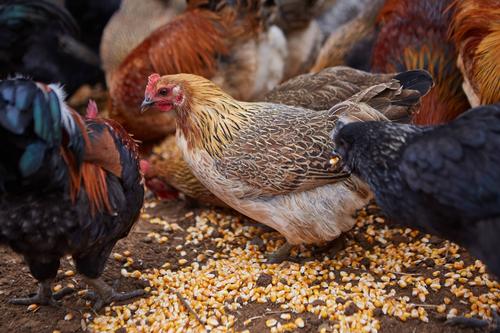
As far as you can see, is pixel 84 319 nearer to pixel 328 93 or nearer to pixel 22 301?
pixel 22 301

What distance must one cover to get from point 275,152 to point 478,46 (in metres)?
1.80

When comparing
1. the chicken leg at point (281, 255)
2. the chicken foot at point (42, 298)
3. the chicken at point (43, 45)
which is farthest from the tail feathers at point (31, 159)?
the chicken at point (43, 45)

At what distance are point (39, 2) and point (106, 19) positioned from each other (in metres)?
1.09

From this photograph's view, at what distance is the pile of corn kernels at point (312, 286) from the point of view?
3.26 metres

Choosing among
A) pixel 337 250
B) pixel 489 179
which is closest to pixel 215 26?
pixel 337 250

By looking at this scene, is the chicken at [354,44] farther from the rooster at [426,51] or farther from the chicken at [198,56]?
the chicken at [198,56]

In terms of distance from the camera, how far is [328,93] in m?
4.35

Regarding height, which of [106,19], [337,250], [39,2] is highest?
[39,2]

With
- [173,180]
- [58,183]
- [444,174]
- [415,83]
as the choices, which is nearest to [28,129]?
[58,183]

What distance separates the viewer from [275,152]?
11.9ft

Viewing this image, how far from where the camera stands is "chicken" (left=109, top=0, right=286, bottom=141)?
5.43 meters

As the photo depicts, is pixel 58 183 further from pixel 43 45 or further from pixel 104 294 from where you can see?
pixel 43 45

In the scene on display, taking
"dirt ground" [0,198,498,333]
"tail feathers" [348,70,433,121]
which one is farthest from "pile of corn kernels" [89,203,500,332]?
"tail feathers" [348,70,433,121]

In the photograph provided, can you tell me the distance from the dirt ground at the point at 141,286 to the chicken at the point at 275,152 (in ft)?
1.70
